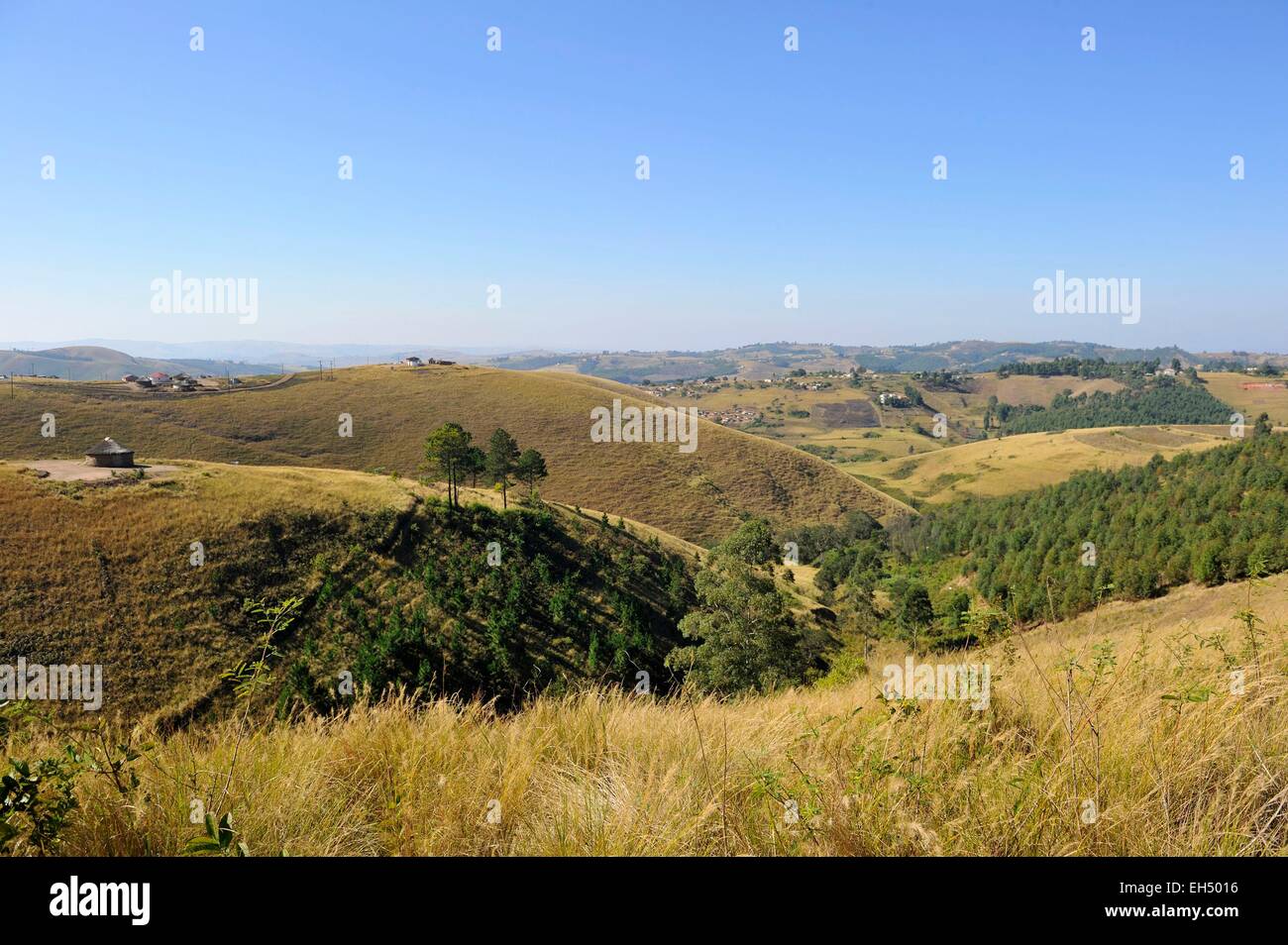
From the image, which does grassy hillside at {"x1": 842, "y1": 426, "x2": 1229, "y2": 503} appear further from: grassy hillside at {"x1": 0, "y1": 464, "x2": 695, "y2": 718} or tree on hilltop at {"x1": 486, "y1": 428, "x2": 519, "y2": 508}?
grassy hillside at {"x1": 0, "y1": 464, "x2": 695, "y2": 718}

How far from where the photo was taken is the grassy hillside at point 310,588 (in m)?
27.0

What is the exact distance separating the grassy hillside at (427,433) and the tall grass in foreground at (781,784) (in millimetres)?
78817

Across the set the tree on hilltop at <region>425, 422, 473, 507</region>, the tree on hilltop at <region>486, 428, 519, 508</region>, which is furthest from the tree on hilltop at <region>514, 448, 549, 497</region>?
the tree on hilltop at <region>425, 422, 473, 507</region>

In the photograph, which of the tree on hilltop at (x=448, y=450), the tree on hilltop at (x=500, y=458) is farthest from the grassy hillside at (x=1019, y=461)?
the tree on hilltop at (x=448, y=450)

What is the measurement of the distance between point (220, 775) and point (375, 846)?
1.23m

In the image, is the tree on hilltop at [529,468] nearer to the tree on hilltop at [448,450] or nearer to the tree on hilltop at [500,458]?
the tree on hilltop at [500,458]

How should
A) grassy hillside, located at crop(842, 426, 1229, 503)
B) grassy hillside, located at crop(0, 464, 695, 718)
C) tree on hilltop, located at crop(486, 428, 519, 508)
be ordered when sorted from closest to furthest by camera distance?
1. grassy hillside, located at crop(0, 464, 695, 718)
2. tree on hilltop, located at crop(486, 428, 519, 508)
3. grassy hillside, located at crop(842, 426, 1229, 503)

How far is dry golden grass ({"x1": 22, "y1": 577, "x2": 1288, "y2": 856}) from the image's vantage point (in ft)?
9.70

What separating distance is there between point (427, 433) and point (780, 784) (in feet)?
357

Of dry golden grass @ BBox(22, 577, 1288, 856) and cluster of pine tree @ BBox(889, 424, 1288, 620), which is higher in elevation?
dry golden grass @ BBox(22, 577, 1288, 856)

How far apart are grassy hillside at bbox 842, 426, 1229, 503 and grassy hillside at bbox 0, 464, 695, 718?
113m

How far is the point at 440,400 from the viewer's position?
119 metres
